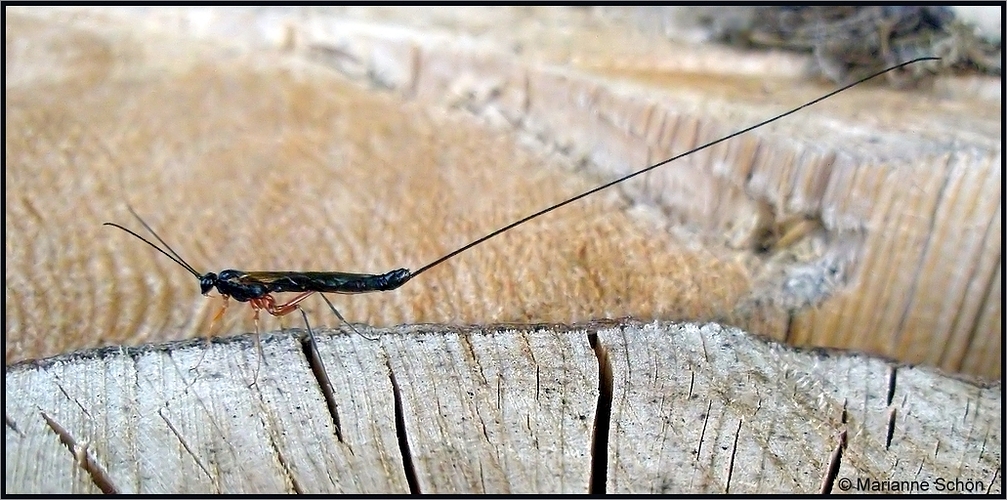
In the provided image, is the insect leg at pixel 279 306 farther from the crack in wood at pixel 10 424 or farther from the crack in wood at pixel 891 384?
the crack in wood at pixel 891 384

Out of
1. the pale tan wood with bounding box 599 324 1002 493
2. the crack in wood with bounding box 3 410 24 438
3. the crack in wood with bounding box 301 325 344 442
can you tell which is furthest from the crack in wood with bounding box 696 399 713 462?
the crack in wood with bounding box 3 410 24 438

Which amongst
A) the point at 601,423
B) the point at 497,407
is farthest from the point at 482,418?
the point at 601,423

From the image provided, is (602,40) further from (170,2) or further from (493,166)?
(170,2)

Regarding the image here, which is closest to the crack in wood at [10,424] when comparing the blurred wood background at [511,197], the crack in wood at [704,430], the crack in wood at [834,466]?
the blurred wood background at [511,197]

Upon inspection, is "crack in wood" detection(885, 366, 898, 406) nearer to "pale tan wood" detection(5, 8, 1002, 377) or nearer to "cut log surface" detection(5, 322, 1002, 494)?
"cut log surface" detection(5, 322, 1002, 494)

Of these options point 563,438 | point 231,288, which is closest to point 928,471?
point 563,438
